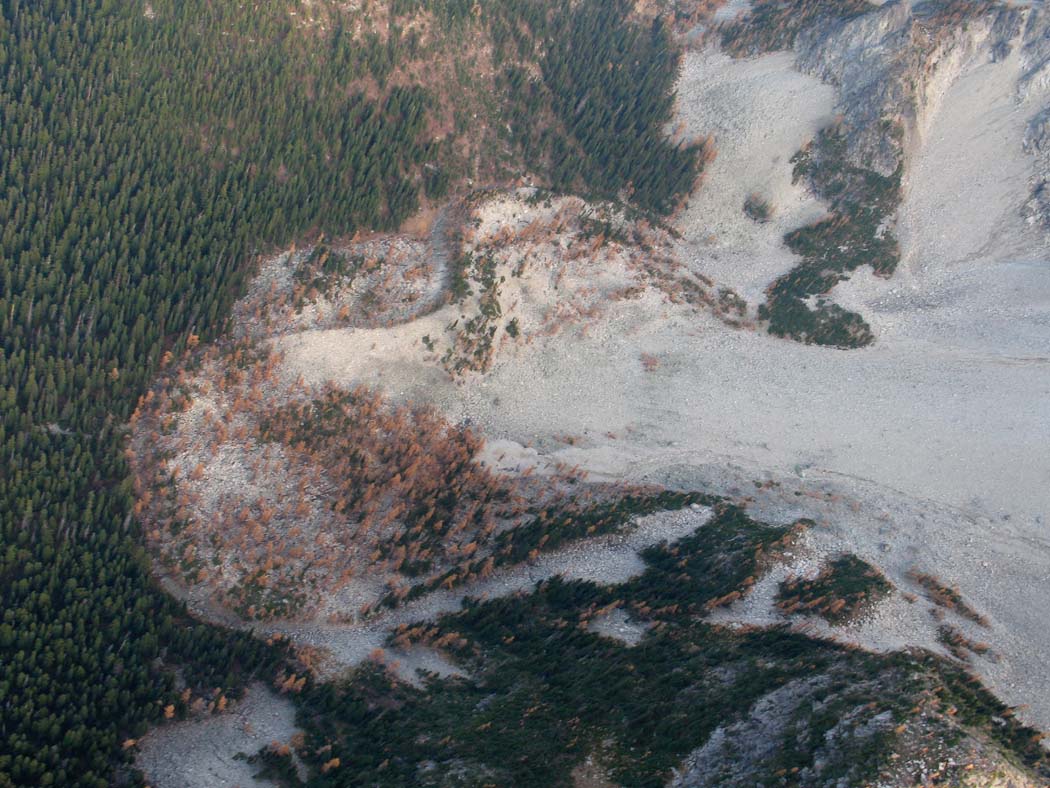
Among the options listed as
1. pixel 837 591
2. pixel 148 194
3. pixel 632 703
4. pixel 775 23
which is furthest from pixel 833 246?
pixel 148 194

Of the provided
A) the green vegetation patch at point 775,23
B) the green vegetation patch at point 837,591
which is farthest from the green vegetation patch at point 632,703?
the green vegetation patch at point 775,23

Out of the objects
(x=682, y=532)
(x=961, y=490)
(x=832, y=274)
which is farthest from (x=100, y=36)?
(x=961, y=490)

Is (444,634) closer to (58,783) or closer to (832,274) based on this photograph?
(58,783)

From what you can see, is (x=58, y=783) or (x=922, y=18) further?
(x=922, y=18)

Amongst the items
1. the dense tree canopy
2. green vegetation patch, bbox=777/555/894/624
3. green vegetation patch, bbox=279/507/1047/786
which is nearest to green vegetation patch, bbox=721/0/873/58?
the dense tree canopy

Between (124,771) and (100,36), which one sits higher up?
(100,36)

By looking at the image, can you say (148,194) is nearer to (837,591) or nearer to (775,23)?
(837,591)

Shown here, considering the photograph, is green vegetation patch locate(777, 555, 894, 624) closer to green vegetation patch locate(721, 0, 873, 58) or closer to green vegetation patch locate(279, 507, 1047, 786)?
green vegetation patch locate(279, 507, 1047, 786)

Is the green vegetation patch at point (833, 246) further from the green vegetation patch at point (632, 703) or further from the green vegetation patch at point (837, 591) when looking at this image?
the green vegetation patch at point (632, 703)
